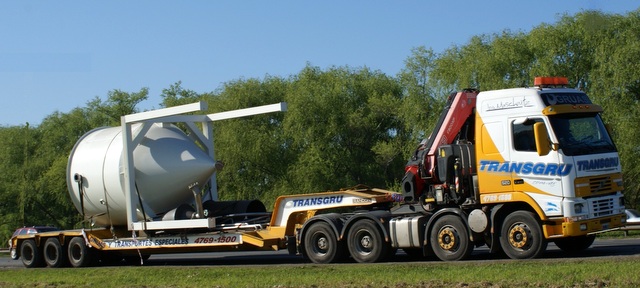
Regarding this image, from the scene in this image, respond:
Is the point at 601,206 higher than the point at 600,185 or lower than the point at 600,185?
lower

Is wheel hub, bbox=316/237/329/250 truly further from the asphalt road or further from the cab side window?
the cab side window

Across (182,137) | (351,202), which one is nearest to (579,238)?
(351,202)

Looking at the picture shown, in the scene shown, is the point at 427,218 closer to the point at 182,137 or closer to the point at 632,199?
the point at 182,137

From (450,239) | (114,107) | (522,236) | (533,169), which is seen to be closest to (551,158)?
(533,169)

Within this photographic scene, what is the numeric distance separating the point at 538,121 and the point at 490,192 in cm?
165

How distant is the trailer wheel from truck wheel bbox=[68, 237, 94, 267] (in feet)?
4.23

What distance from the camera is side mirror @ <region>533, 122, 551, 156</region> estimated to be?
15.9 meters

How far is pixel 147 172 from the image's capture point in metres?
21.8

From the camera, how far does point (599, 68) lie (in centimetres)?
4219

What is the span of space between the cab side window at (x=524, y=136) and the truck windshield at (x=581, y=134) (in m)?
0.42

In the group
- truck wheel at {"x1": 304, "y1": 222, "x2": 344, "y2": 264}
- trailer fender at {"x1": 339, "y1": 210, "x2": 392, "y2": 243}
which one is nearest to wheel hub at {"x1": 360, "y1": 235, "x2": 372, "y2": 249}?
trailer fender at {"x1": 339, "y1": 210, "x2": 392, "y2": 243}

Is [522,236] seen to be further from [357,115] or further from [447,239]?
[357,115]

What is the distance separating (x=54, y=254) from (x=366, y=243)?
384 inches

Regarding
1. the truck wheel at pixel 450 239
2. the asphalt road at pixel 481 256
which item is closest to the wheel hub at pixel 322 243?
the asphalt road at pixel 481 256
